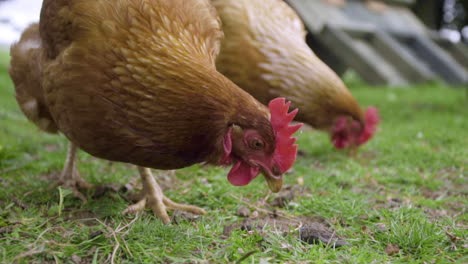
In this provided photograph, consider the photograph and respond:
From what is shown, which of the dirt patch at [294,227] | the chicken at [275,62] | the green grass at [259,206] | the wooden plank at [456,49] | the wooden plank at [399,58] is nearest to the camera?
the green grass at [259,206]

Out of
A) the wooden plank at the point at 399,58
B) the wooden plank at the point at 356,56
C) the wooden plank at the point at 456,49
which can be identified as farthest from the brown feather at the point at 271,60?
the wooden plank at the point at 456,49

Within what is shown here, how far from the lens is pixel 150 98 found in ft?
5.26

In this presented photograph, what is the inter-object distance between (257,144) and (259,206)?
2.03 ft

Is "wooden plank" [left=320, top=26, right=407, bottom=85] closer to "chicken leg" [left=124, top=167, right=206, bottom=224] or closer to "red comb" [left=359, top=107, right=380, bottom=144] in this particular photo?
"red comb" [left=359, top=107, right=380, bottom=144]

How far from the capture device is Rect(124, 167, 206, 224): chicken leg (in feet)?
6.76

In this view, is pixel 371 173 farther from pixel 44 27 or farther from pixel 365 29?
pixel 365 29

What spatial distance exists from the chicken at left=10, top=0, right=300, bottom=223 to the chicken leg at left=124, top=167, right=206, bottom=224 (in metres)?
0.38

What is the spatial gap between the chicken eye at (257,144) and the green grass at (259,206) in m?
0.37

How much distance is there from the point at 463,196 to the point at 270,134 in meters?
1.39

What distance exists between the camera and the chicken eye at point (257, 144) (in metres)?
1.72

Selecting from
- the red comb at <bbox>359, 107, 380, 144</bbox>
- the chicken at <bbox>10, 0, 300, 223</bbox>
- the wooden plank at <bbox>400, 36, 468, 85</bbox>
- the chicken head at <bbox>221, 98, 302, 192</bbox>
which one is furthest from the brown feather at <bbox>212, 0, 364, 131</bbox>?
the wooden plank at <bbox>400, 36, 468, 85</bbox>

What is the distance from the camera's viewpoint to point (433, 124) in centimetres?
427

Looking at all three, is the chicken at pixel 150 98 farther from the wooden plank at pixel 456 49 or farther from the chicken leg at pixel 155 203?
the wooden plank at pixel 456 49

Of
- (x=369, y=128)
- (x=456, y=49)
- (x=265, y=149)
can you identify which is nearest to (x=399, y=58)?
(x=456, y=49)
